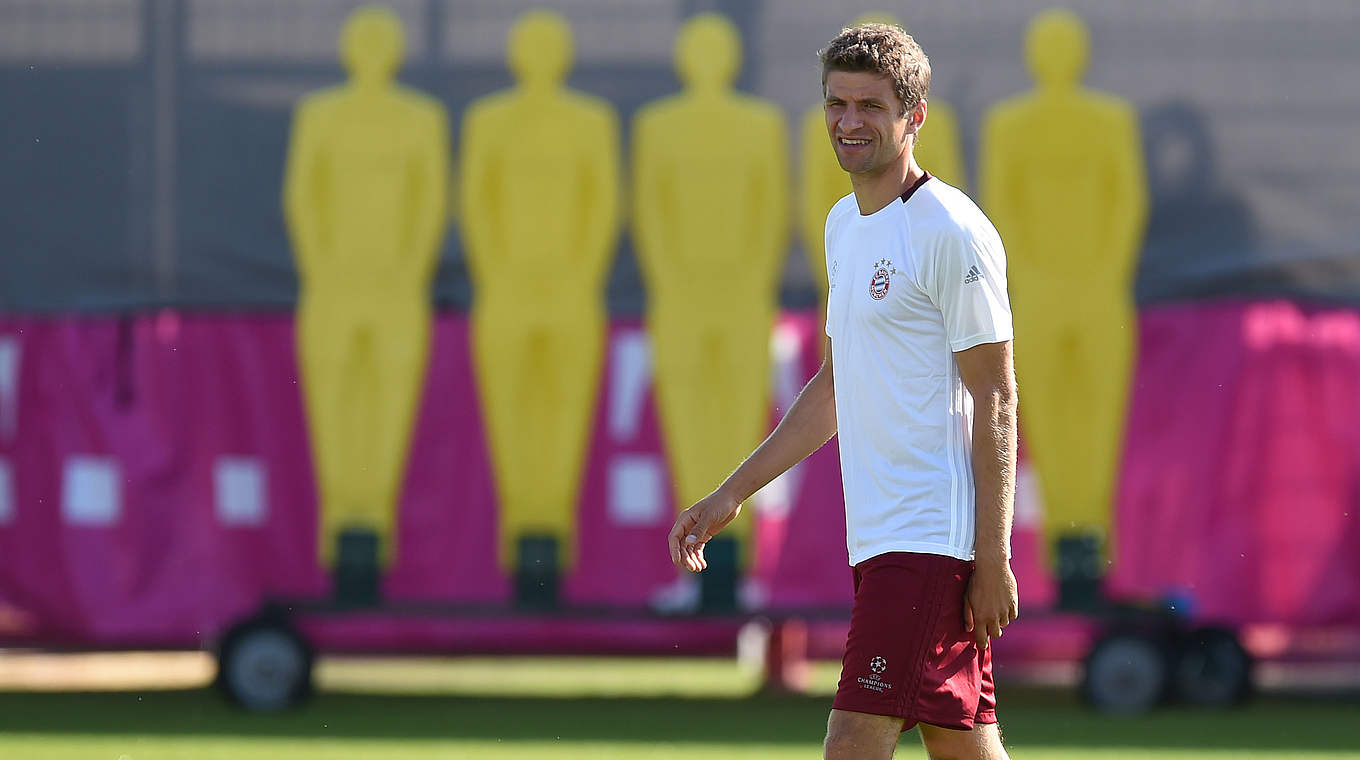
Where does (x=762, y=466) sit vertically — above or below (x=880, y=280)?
below

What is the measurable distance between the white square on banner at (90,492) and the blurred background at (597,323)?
0.02 m

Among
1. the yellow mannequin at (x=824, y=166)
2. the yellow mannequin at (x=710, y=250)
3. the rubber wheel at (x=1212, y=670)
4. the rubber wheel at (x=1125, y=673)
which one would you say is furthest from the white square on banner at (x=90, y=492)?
the rubber wheel at (x=1212, y=670)

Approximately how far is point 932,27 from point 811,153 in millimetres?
794

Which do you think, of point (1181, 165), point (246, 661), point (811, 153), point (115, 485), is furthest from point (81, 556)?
point (1181, 165)

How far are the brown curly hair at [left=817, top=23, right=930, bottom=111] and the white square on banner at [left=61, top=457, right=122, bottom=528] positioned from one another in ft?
20.1

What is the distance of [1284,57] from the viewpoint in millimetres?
8359

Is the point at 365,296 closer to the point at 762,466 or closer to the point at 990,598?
the point at 762,466

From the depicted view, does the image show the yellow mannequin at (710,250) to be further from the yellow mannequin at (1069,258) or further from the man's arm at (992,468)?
the man's arm at (992,468)

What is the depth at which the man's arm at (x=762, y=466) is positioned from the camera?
3.28 m

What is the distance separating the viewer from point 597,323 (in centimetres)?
834

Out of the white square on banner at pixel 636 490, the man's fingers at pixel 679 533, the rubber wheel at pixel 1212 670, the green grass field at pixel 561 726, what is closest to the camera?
the man's fingers at pixel 679 533

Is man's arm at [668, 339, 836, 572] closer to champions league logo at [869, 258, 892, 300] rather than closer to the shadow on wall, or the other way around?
champions league logo at [869, 258, 892, 300]

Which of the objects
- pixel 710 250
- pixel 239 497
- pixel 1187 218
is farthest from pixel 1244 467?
pixel 239 497

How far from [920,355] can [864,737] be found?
62cm
